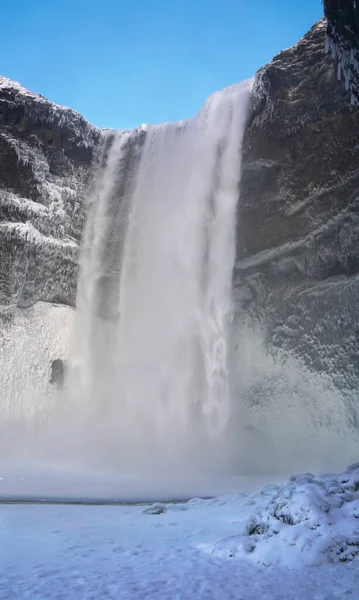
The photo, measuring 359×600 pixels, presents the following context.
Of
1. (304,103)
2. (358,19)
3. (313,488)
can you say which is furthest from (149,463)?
(304,103)

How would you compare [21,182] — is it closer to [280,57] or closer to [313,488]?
[280,57]

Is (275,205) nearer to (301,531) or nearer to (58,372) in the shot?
(58,372)

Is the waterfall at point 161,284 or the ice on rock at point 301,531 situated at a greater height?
the waterfall at point 161,284

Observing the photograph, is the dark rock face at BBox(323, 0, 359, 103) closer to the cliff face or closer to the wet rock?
the cliff face

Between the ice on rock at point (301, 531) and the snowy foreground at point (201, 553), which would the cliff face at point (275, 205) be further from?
the snowy foreground at point (201, 553)

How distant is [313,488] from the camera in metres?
5.17

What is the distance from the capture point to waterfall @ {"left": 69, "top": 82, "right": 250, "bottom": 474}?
16609mm

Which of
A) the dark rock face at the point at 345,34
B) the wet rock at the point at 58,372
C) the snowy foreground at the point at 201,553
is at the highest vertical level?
the dark rock face at the point at 345,34

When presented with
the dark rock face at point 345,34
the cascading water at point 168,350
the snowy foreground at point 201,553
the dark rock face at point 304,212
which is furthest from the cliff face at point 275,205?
the snowy foreground at point 201,553

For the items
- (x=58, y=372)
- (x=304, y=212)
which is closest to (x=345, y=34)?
(x=304, y=212)

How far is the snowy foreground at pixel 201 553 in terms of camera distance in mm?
3625

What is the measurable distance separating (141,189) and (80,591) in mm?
17166

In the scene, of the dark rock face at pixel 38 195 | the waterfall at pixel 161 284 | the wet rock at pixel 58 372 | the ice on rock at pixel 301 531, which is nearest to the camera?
the ice on rock at pixel 301 531

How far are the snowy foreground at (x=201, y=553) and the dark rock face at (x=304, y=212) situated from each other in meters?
9.32
